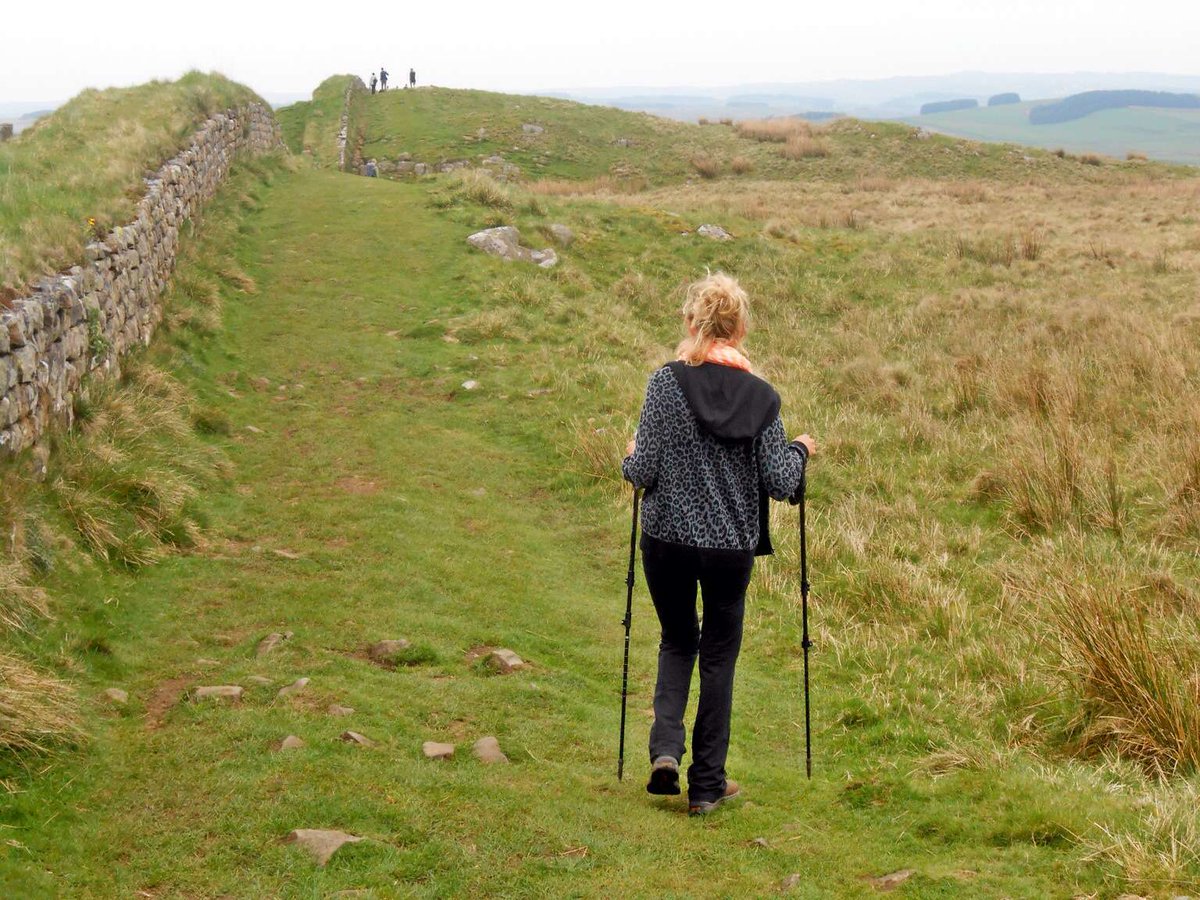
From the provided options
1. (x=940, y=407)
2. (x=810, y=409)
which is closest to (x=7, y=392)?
(x=810, y=409)

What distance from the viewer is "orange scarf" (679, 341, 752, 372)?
5.01 metres

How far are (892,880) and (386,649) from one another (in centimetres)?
391

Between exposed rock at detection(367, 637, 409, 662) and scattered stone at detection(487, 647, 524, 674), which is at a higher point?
exposed rock at detection(367, 637, 409, 662)

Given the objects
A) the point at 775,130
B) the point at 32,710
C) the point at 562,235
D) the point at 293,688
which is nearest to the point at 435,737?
the point at 293,688

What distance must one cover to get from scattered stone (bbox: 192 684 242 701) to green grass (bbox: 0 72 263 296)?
14.3 ft

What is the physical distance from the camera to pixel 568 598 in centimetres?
880

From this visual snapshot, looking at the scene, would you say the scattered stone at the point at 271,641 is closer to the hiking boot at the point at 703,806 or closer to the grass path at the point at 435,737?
the grass path at the point at 435,737

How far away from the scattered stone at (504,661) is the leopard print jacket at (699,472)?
8.28ft

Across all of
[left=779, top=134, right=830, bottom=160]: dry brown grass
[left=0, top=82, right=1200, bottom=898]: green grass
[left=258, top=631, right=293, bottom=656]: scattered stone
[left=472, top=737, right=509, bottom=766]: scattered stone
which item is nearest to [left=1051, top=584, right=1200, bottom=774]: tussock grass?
[left=0, top=82, right=1200, bottom=898]: green grass

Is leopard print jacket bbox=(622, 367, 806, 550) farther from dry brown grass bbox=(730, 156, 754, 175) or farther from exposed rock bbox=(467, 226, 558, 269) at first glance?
dry brown grass bbox=(730, 156, 754, 175)

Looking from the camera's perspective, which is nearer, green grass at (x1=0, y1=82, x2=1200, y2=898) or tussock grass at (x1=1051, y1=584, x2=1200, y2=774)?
green grass at (x1=0, y1=82, x2=1200, y2=898)

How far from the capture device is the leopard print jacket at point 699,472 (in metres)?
5.03

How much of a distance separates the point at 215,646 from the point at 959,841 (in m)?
4.95

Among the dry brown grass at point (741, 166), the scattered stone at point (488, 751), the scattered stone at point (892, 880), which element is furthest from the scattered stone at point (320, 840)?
the dry brown grass at point (741, 166)
